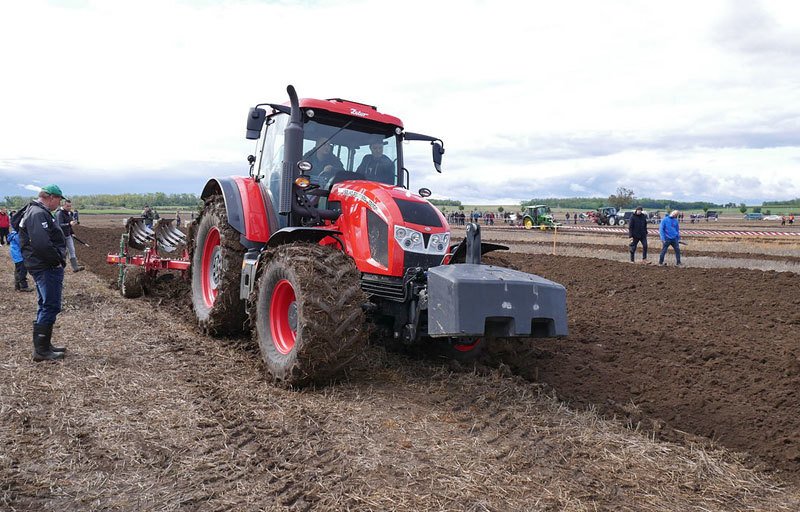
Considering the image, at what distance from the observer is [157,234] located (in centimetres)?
1012

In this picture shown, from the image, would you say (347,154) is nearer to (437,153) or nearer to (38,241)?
(437,153)

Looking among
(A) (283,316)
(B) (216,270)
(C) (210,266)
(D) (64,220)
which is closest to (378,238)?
(A) (283,316)

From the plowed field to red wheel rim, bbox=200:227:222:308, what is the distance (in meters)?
0.52

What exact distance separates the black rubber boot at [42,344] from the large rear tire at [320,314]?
224 cm

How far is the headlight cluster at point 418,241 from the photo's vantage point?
519cm

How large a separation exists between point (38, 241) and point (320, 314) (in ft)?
10.3

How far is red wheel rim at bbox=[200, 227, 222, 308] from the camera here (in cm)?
748

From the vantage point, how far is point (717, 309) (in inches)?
348

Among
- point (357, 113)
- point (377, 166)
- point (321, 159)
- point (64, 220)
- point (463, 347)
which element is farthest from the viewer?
point (64, 220)

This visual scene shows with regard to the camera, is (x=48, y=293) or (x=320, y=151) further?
(x=320, y=151)

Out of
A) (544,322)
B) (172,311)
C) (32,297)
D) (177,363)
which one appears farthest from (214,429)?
(32,297)

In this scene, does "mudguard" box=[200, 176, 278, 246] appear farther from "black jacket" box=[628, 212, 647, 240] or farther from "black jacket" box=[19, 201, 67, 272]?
"black jacket" box=[628, 212, 647, 240]

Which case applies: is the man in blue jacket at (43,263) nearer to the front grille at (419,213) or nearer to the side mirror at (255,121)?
the side mirror at (255,121)

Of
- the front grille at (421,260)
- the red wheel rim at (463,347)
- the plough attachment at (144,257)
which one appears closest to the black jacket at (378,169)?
the front grille at (421,260)
